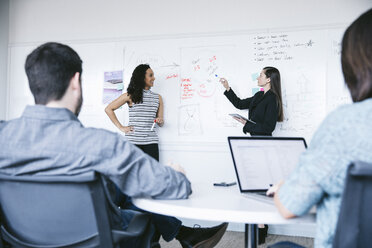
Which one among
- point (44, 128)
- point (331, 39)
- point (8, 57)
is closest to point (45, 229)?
point (44, 128)

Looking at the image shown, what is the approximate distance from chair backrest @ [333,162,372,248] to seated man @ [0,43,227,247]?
0.53 m

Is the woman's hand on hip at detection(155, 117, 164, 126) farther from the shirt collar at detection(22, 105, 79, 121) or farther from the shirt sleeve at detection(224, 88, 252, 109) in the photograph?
the shirt collar at detection(22, 105, 79, 121)

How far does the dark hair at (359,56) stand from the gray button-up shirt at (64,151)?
62 cm

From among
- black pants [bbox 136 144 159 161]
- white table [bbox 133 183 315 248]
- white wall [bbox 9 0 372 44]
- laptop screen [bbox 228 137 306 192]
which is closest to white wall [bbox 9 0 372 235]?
white wall [bbox 9 0 372 44]

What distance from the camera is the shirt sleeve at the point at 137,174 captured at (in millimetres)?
1021

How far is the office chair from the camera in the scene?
936 mm

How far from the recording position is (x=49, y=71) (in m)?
1.12

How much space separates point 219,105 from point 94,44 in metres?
1.64

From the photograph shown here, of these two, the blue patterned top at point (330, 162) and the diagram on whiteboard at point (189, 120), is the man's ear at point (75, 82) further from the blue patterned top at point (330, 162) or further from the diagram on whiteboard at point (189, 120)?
the diagram on whiteboard at point (189, 120)

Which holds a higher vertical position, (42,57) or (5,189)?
(42,57)

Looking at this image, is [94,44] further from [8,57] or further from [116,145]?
[116,145]

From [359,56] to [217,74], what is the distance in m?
2.68

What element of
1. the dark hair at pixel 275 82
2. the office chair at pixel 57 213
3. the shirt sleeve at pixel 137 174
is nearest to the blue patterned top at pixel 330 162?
the shirt sleeve at pixel 137 174

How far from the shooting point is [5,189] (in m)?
1.00
